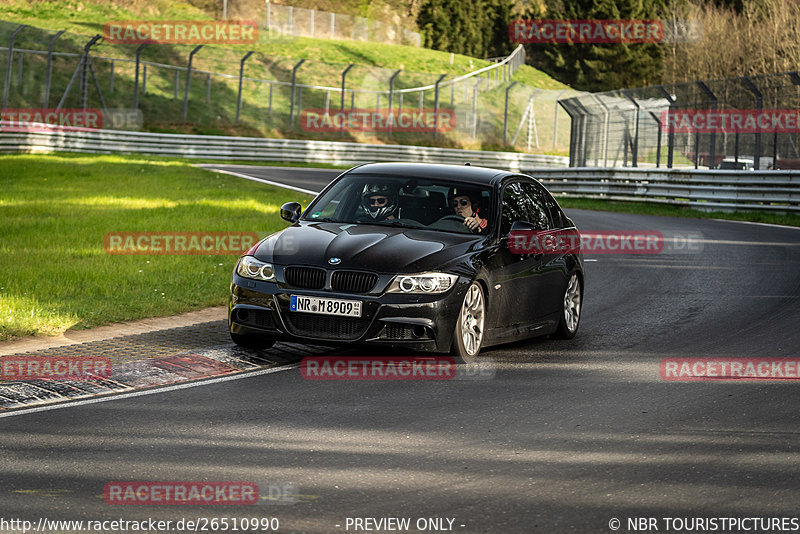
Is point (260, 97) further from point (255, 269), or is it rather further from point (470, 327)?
point (470, 327)

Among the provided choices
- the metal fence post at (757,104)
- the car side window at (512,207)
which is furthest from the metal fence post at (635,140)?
the car side window at (512,207)

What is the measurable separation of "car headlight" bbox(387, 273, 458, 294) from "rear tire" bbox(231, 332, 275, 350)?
116 cm

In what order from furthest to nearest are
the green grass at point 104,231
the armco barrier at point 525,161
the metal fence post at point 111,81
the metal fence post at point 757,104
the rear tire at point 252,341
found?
1. the metal fence post at point 111,81
2. the armco barrier at point 525,161
3. the metal fence post at point 757,104
4. the green grass at point 104,231
5. the rear tire at point 252,341

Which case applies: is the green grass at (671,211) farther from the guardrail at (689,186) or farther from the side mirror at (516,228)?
the side mirror at (516,228)

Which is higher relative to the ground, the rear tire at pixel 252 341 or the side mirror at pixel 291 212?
the side mirror at pixel 291 212

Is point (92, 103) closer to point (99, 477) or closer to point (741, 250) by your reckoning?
point (741, 250)

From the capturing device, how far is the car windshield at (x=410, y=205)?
945 cm

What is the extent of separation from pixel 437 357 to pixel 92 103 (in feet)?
143

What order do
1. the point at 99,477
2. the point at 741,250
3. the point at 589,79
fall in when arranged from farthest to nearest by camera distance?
1. the point at 589,79
2. the point at 741,250
3. the point at 99,477

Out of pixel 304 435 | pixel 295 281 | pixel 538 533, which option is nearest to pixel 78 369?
pixel 295 281

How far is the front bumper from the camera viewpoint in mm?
8211

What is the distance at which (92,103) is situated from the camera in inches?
1956

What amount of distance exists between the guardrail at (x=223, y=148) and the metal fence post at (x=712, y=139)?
38.4 ft

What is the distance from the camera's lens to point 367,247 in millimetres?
8625
